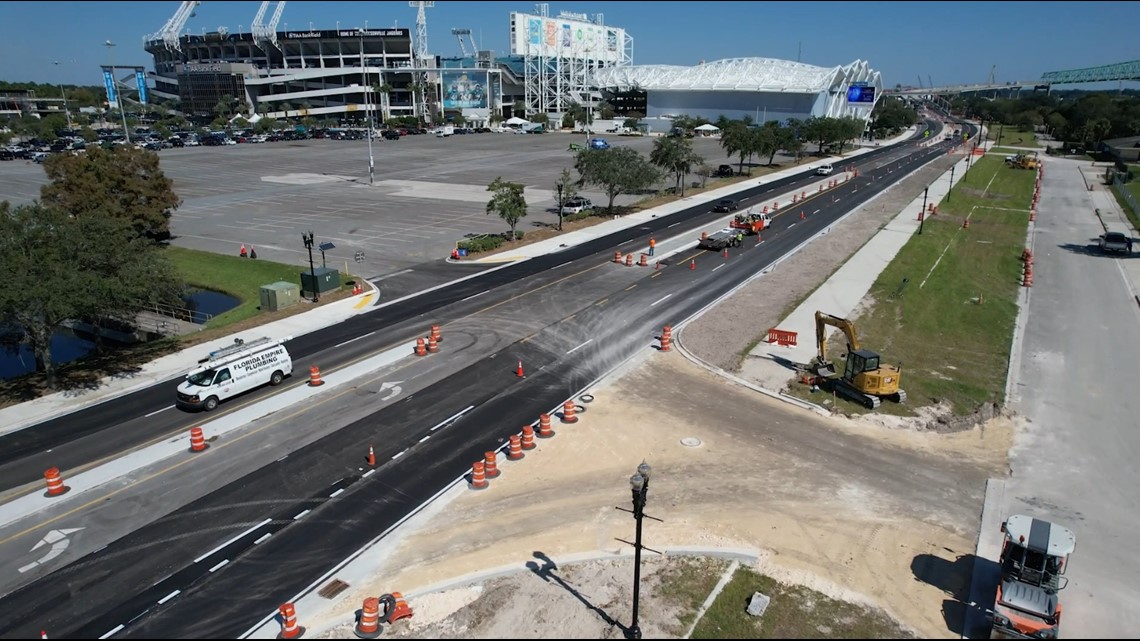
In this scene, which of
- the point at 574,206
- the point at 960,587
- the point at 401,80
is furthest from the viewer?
the point at 401,80

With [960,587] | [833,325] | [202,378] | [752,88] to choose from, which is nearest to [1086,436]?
[833,325]

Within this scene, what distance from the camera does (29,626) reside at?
14891mm

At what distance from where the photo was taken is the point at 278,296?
36.8 meters

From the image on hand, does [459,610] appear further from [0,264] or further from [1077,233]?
[1077,233]

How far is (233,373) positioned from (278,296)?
12.0 m

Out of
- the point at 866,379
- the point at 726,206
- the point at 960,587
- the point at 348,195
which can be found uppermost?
the point at 348,195

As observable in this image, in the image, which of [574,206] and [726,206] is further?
[726,206]

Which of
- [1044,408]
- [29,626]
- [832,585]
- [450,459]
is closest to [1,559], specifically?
[29,626]

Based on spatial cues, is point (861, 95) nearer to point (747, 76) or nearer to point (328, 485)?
point (747, 76)

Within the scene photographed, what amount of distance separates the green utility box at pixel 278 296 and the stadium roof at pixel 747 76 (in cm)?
14912

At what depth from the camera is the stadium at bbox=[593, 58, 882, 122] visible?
16250cm

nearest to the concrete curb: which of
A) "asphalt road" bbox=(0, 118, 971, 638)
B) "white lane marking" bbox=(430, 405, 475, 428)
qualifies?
"asphalt road" bbox=(0, 118, 971, 638)

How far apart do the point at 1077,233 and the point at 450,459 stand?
5959 cm

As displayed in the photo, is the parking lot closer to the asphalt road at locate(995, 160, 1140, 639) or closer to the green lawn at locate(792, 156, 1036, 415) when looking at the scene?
the green lawn at locate(792, 156, 1036, 415)
